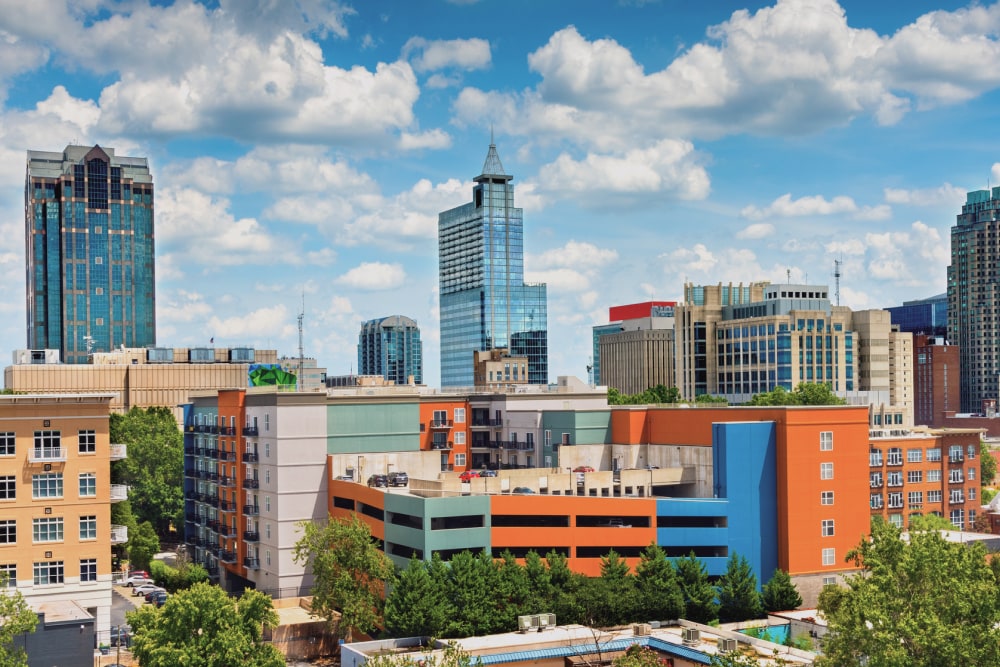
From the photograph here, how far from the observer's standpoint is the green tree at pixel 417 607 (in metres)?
87.4

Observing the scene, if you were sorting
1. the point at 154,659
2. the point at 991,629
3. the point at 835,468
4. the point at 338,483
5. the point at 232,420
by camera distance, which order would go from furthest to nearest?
the point at 232,420 < the point at 338,483 < the point at 835,468 < the point at 154,659 < the point at 991,629

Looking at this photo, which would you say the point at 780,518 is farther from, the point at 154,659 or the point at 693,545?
the point at 154,659

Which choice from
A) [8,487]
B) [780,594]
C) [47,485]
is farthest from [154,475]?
[780,594]

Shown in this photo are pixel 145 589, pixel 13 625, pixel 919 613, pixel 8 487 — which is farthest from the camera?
pixel 145 589

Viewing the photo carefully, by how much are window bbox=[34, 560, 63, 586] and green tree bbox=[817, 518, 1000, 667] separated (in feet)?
193

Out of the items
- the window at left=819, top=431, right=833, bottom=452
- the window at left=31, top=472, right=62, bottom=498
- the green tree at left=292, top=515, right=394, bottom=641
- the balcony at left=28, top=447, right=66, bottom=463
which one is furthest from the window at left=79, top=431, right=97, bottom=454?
the window at left=819, top=431, right=833, bottom=452

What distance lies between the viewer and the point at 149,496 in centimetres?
16100

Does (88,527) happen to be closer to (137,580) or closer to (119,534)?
(119,534)

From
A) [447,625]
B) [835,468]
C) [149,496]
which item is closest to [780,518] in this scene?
[835,468]

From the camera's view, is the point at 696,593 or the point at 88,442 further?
the point at 696,593

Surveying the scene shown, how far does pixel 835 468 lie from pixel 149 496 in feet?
332

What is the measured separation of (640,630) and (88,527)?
45275mm

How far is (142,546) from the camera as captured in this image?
140375 mm

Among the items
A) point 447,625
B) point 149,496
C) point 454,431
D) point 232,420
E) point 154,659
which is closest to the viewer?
point 154,659
